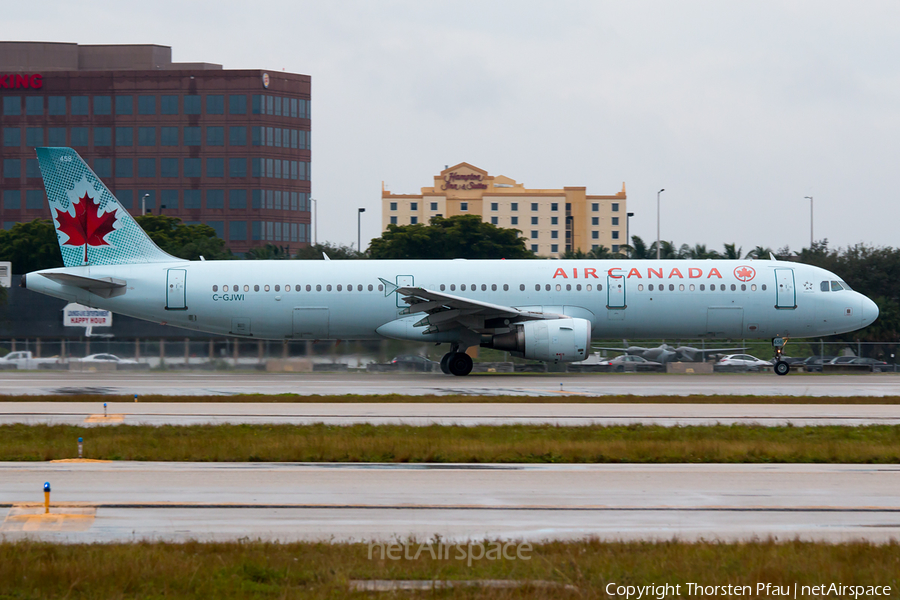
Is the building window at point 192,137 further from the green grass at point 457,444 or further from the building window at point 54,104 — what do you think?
the green grass at point 457,444

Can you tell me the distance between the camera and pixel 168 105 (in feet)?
369

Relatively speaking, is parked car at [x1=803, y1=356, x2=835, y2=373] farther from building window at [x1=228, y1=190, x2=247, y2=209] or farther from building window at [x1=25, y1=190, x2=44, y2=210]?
building window at [x1=25, y1=190, x2=44, y2=210]

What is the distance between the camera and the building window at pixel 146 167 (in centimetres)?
11362

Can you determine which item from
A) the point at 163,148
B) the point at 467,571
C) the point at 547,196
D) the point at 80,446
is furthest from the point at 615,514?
the point at 547,196

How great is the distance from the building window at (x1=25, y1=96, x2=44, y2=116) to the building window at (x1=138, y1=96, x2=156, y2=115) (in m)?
12.0

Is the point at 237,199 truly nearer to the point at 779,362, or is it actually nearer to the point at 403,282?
the point at 403,282

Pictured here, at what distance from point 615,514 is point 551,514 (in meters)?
0.71

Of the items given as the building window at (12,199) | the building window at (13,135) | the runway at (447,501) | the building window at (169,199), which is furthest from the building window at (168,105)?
the runway at (447,501)

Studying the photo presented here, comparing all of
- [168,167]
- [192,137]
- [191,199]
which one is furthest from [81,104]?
[191,199]

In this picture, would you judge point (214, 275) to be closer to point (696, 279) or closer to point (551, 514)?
point (696, 279)

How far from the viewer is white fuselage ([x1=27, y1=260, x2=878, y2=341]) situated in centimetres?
3152

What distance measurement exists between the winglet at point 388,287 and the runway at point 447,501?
17295 millimetres

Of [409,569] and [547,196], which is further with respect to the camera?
[547,196]

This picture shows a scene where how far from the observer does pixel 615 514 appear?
33.4 feet
